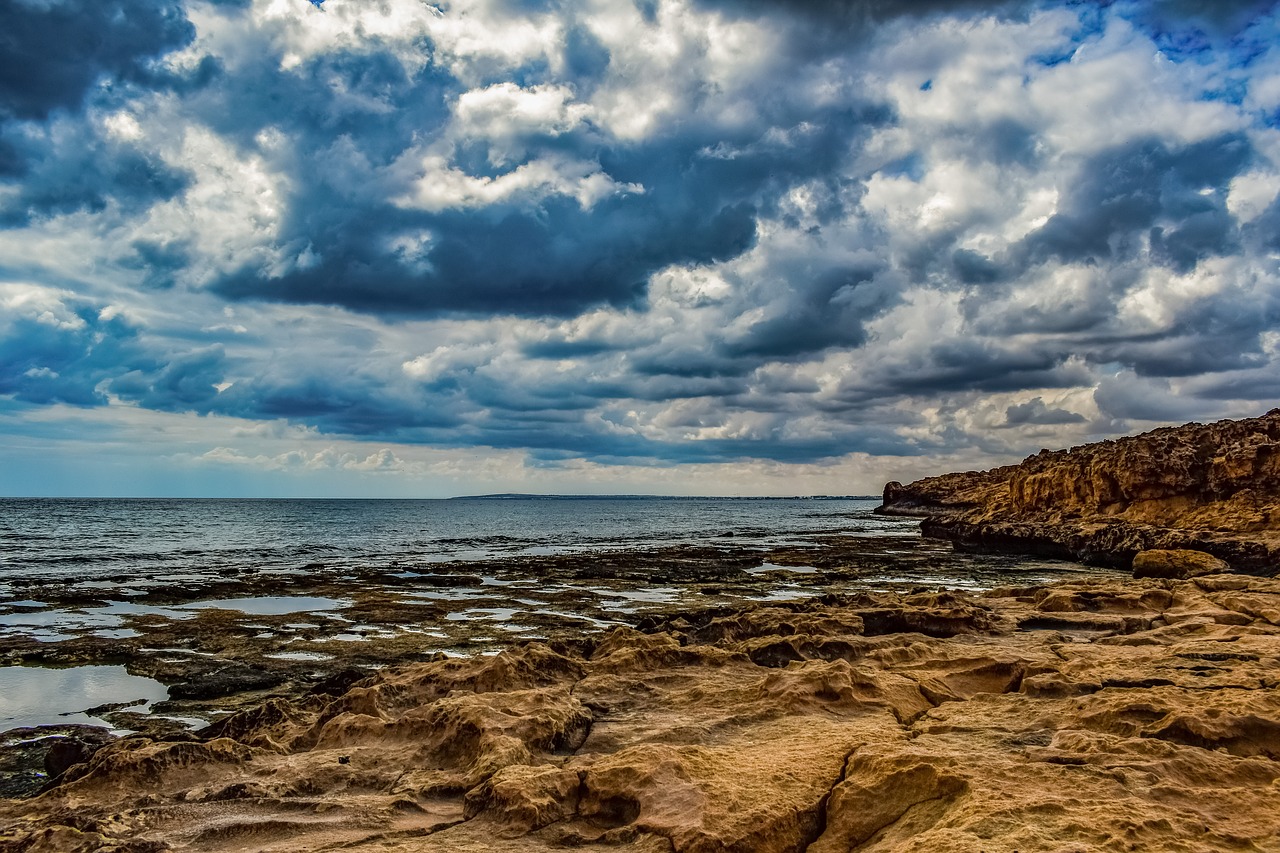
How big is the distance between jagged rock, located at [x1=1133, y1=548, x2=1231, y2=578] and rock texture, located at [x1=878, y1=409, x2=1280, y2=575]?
4075mm

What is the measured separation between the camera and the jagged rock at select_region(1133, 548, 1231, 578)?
22.7m

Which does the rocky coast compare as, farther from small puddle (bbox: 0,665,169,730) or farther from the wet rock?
small puddle (bbox: 0,665,169,730)

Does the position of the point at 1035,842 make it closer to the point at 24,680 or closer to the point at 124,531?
the point at 24,680

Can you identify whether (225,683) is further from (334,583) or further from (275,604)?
(334,583)

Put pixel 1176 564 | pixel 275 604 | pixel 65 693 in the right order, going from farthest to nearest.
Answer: pixel 1176 564 → pixel 275 604 → pixel 65 693

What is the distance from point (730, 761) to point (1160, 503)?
38.7m

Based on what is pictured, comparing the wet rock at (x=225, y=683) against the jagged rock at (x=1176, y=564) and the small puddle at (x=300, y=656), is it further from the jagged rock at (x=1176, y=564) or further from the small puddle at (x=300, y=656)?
the jagged rock at (x=1176, y=564)

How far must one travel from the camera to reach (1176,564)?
23234mm

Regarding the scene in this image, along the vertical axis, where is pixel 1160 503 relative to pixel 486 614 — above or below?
above

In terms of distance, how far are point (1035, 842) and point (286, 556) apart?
43.3 meters

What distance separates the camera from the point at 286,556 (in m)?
41.0

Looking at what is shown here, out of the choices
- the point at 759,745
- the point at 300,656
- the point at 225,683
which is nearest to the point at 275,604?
the point at 300,656

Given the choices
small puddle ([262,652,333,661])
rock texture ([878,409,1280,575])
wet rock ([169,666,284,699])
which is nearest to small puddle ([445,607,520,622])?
small puddle ([262,652,333,661])

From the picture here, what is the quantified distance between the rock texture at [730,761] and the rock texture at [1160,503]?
2440 centimetres
